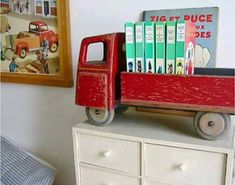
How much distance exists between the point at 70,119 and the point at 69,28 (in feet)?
1.55

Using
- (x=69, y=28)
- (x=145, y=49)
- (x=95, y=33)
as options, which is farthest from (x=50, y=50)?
(x=145, y=49)

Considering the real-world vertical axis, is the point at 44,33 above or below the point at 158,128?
above

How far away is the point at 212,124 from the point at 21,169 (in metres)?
0.96

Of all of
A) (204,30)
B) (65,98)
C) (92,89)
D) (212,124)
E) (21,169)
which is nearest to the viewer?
(212,124)

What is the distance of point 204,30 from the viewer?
109cm

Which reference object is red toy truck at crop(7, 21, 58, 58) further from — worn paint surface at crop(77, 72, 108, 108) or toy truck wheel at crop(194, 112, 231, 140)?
toy truck wheel at crop(194, 112, 231, 140)

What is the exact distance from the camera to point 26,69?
1.52 metres

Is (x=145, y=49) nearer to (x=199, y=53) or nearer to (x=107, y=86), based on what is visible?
(x=107, y=86)

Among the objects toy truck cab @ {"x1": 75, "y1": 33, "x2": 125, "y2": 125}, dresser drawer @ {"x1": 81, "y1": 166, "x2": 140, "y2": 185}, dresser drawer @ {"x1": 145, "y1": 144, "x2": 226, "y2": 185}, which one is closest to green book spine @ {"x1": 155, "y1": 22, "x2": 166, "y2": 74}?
toy truck cab @ {"x1": 75, "y1": 33, "x2": 125, "y2": 125}

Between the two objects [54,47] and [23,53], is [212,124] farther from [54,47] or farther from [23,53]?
[23,53]

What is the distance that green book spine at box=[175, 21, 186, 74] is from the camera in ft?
2.81

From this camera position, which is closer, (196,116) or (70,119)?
(196,116)

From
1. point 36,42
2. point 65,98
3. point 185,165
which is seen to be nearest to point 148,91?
point 185,165

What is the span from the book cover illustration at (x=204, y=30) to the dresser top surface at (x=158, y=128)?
0.81 feet
